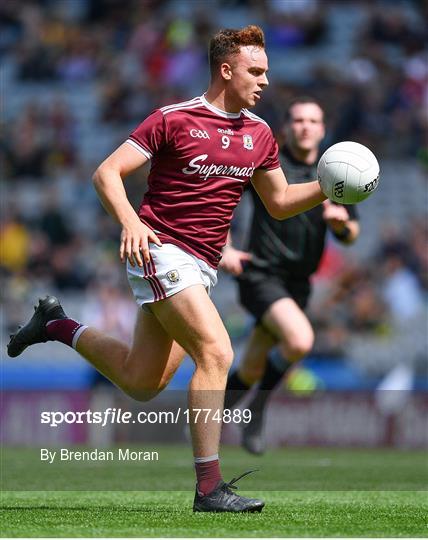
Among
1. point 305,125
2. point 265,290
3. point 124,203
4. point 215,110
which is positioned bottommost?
point 265,290

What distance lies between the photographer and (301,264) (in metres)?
10.6

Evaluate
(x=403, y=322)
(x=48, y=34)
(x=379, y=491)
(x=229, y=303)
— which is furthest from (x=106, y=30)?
(x=379, y=491)

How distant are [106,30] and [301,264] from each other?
1360 cm

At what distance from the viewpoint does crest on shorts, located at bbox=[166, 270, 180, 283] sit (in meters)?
6.65

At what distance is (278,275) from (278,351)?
0.61m

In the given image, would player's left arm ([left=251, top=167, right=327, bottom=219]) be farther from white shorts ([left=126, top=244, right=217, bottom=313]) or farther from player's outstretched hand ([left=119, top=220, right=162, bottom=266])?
player's outstretched hand ([left=119, top=220, right=162, bottom=266])

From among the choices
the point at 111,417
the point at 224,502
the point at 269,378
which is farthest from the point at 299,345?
the point at 111,417

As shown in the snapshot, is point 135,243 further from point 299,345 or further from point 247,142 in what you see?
point 299,345

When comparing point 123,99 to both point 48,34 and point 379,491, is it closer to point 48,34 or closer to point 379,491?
point 48,34

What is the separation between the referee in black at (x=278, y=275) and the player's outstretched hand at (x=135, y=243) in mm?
3891

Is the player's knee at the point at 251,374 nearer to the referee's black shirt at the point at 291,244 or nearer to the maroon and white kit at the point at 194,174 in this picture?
the referee's black shirt at the point at 291,244

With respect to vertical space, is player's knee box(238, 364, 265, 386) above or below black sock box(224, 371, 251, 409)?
above

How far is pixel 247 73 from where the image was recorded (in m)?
6.91

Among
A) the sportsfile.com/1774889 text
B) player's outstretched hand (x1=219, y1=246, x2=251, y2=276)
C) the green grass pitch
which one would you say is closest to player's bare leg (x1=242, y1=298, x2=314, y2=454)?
the green grass pitch
